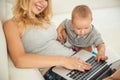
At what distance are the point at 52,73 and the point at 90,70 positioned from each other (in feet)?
0.69

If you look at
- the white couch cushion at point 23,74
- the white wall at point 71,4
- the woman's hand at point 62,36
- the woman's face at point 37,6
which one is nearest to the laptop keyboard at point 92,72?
the white couch cushion at point 23,74

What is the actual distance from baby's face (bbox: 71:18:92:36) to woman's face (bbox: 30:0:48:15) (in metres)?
0.23

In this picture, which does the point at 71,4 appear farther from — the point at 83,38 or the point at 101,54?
the point at 101,54

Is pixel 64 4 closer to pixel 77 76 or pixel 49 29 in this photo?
pixel 49 29

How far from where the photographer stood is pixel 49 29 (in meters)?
1.60

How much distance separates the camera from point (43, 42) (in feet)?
5.13

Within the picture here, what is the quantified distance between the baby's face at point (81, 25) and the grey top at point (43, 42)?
0.44 ft

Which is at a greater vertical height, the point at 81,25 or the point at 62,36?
the point at 81,25

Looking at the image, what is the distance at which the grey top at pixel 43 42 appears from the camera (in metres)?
1.48

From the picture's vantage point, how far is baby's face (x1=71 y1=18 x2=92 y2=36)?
1615 mm

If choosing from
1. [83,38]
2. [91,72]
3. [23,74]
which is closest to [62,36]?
[83,38]

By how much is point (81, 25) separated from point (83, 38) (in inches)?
4.4

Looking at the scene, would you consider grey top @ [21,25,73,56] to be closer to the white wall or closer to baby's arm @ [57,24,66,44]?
baby's arm @ [57,24,66,44]

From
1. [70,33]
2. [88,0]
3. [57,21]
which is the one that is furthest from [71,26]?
[88,0]
